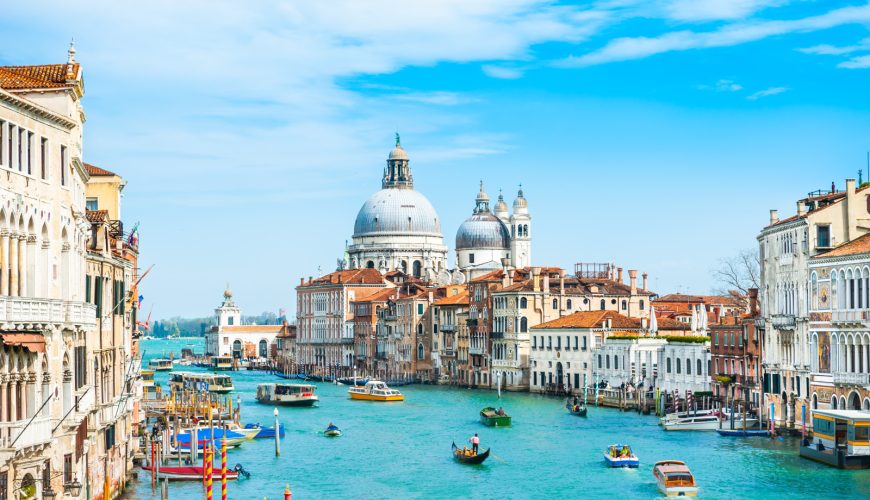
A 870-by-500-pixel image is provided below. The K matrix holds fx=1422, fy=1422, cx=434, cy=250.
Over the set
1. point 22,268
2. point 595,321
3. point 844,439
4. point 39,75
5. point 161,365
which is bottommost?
point 844,439

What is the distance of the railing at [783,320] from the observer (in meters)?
39.1

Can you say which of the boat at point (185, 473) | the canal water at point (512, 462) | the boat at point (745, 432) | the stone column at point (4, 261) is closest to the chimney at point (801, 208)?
the boat at point (745, 432)

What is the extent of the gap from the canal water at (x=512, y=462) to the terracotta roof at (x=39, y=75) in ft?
38.1

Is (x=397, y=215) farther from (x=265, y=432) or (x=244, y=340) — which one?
(x=265, y=432)

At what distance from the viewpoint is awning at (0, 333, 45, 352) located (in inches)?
650

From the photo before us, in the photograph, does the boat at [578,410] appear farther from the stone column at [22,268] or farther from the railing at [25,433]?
the stone column at [22,268]

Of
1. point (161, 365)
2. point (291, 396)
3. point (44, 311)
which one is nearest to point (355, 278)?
point (161, 365)

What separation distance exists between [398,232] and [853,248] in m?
77.1

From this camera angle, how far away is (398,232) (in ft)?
366

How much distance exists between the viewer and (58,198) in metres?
18.7

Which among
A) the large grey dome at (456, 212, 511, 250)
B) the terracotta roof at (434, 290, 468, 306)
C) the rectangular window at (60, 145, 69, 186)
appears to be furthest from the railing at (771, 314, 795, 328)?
the large grey dome at (456, 212, 511, 250)

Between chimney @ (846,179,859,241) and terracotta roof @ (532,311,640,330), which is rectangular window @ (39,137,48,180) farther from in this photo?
terracotta roof @ (532,311,640,330)

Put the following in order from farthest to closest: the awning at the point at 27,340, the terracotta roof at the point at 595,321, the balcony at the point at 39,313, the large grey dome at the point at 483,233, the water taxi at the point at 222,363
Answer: the water taxi at the point at 222,363
the large grey dome at the point at 483,233
the terracotta roof at the point at 595,321
the awning at the point at 27,340
the balcony at the point at 39,313

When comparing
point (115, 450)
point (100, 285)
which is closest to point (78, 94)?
point (100, 285)
